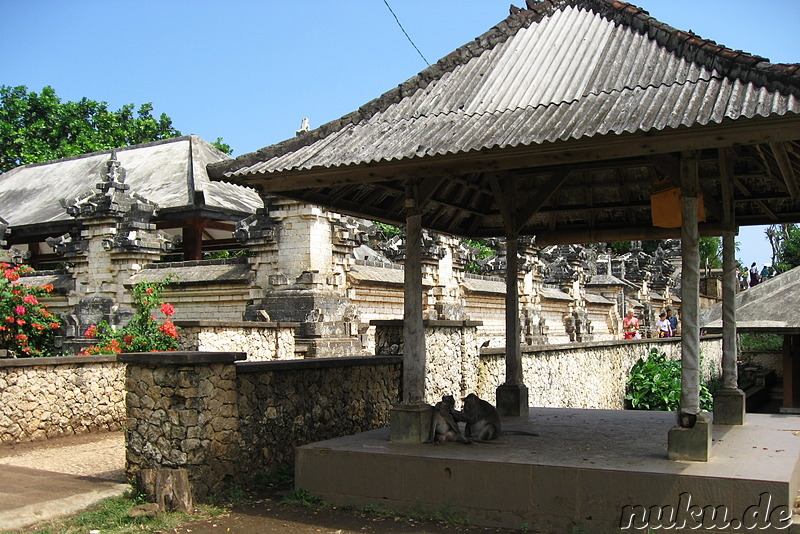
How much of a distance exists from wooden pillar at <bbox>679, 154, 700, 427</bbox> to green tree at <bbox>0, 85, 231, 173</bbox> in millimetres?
35034

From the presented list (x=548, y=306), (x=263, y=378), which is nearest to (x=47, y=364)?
(x=263, y=378)

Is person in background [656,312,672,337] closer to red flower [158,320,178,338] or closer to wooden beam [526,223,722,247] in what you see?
wooden beam [526,223,722,247]

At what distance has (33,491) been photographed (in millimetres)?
8094

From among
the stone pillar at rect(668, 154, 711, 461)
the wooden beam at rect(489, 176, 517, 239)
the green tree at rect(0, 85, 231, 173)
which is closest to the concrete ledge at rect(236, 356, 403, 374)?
the wooden beam at rect(489, 176, 517, 239)

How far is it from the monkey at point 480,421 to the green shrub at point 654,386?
10820mm

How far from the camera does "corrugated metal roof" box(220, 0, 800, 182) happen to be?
7004 mm

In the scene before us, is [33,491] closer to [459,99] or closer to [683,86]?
[459,99]

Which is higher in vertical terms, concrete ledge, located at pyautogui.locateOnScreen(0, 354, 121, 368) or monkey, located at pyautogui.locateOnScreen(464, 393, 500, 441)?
concrete ledge, located at pyautogui.locateOnScreen(0, 354, 121, 368)

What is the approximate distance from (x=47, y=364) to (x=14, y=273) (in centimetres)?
324

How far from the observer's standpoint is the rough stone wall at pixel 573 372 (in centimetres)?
1455

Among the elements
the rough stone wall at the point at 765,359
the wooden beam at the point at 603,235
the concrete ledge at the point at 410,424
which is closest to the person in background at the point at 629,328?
the rough stone wall at the point at 765,359

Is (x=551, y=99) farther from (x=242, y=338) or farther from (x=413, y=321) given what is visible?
(x=242, y=338)

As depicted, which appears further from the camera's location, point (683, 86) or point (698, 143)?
point (683, 86)

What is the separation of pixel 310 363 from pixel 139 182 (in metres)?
15.7
